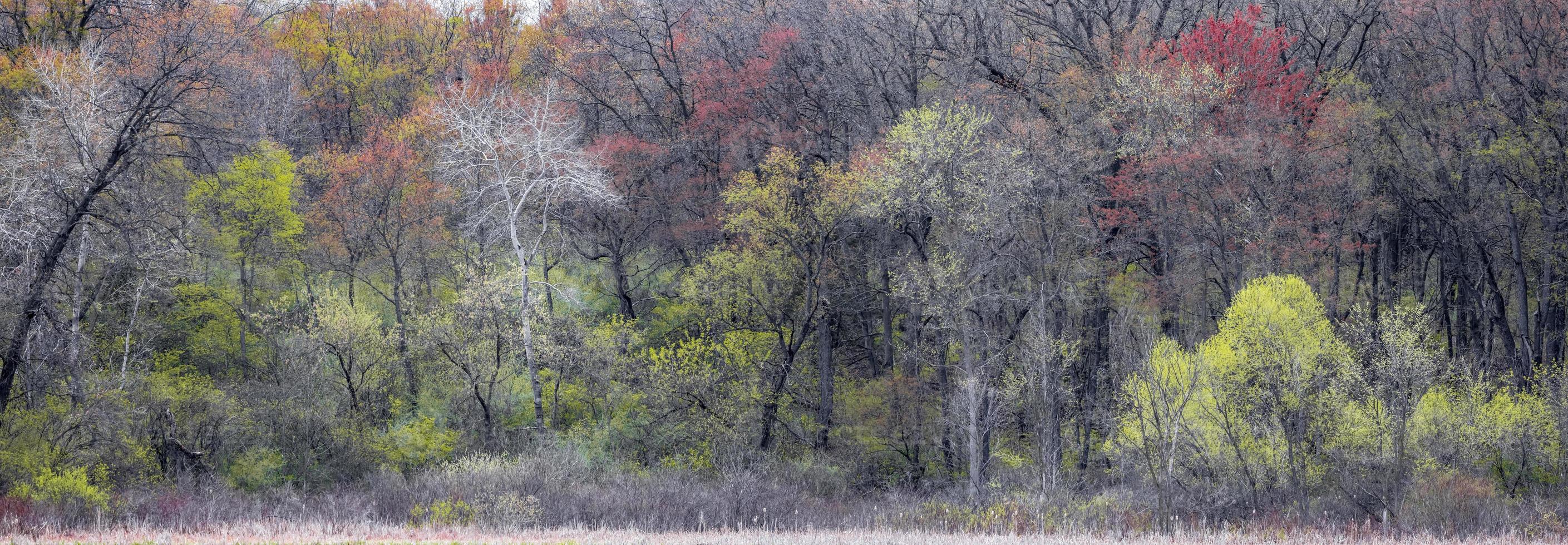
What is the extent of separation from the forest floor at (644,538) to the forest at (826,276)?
2.45 m

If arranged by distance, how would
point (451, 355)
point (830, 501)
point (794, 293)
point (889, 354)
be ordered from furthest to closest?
point (889, 354), point (794, 293), point (451, 355), point (830, 501)

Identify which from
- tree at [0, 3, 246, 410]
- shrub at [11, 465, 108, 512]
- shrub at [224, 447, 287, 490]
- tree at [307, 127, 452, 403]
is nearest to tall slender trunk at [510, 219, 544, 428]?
tree at [307, 127, 452, 403]

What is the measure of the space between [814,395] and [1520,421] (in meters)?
17.5

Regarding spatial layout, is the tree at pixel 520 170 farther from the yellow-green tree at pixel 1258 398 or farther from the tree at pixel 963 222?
the yellow-green tree at pixel 1258 398

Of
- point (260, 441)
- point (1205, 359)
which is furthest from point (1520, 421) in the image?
point (260, 441)

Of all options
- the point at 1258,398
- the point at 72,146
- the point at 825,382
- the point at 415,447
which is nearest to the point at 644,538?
the point at 415,447

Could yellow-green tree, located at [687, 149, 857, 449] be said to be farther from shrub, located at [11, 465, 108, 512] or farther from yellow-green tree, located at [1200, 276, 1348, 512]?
shrub, located at [11, 465, 108, 512]

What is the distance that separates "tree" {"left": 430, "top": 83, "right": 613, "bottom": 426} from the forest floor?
12.0 m

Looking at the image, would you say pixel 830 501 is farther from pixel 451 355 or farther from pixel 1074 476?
pixel 451 355

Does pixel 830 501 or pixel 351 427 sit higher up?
pixel 351 427

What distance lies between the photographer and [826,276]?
3231cm

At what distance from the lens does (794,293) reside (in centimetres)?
3189

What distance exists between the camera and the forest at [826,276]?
77.4ft

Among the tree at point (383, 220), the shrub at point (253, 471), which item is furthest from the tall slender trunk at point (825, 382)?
the shrub at point (253, 471)
